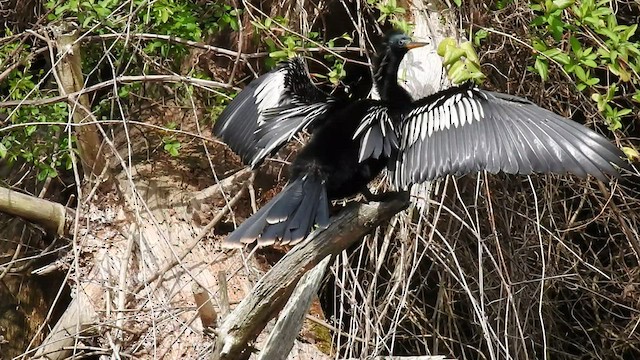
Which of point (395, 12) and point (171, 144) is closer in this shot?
point (395, 12)

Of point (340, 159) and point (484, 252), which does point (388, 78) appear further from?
point (484, 252)

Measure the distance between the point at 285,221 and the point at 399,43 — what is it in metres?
0.79

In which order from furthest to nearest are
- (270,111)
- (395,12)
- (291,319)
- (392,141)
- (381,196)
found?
(395,12) < (270,111) < (381,196) < (392,141) < (291,319)

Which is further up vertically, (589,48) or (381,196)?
(589,48)

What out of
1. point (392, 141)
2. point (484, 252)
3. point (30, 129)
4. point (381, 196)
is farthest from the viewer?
point (484, 252)

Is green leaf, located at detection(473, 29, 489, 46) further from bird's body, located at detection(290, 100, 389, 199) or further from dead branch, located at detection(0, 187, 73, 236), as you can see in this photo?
dead branch, located at detection(0, 187, 73, 236)

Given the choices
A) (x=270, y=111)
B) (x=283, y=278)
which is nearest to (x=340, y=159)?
(x=270, y=111)

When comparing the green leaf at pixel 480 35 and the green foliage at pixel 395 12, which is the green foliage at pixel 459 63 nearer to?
the green foliage at pixel 395 12

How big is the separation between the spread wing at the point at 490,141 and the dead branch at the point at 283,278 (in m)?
0.18

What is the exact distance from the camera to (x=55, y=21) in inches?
126

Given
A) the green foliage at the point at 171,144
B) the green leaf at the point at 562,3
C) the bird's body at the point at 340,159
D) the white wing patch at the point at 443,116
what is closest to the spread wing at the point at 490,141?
the white wing patch at the point at 443,116

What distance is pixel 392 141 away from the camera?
2.36 metres

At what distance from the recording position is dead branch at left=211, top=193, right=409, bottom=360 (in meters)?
1.98

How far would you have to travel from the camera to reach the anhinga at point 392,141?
222 cm
